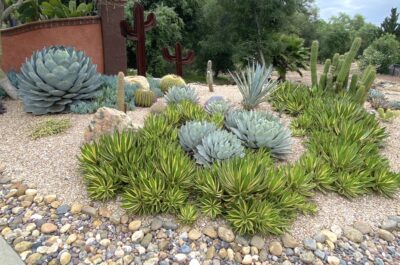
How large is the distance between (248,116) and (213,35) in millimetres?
16335

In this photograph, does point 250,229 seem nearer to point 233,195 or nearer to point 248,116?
point 233,195

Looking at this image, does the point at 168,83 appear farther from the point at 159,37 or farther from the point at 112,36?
the point at 159,37

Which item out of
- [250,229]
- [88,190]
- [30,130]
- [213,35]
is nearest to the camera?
[250,229]

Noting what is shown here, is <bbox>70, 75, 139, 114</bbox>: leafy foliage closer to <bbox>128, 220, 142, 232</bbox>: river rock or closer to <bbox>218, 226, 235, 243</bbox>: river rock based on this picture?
<bbox>128, 220, 142, 232</bbox>: river rock

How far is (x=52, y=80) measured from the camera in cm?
489

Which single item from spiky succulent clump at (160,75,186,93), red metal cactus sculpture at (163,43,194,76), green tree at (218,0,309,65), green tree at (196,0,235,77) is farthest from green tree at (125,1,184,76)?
spiky succulent clump at (160,75,186,93)

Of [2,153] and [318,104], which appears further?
[318,104]

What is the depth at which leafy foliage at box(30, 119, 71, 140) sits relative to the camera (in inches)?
173

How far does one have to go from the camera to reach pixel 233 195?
285 cm

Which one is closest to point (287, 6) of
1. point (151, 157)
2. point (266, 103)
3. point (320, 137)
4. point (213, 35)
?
point (213, 35)

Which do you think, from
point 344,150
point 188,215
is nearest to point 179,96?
point 344,150

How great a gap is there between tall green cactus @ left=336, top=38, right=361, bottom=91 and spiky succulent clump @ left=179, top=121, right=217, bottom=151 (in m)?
3.47

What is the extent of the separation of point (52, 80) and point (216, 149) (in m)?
2.99

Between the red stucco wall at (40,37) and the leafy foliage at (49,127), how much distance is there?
317cm
